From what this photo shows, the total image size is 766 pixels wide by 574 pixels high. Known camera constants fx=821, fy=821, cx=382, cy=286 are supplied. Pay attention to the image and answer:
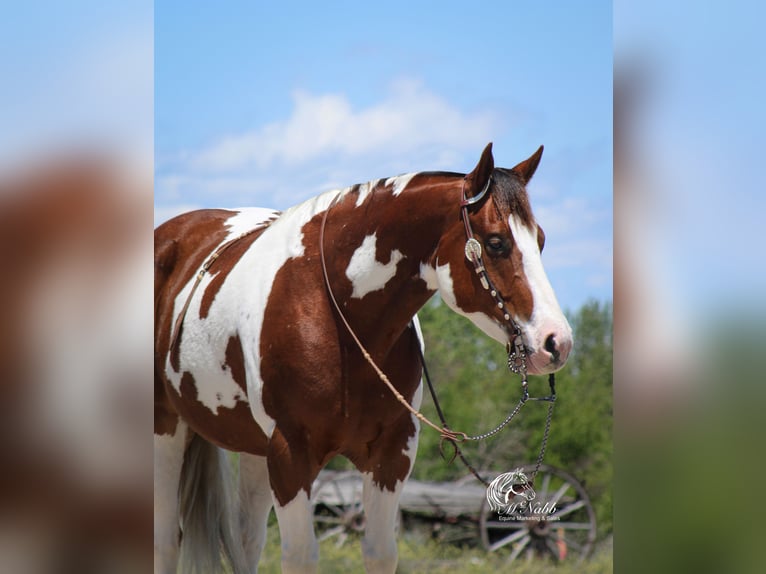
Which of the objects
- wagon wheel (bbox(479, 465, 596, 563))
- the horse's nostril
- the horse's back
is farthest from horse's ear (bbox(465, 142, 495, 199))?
wagon wheel (bbox(479, 465, 596, 563))

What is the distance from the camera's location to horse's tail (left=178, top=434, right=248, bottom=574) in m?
2.96

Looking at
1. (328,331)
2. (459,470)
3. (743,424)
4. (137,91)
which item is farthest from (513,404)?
(137,91)

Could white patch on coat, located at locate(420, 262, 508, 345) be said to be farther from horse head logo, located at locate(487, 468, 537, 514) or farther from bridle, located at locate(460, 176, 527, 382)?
horse head logo, located at locate(487, 468, 537, 514)

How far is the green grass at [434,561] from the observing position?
335cm

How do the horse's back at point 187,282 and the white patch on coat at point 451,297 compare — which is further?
the horse's back at point 187,282

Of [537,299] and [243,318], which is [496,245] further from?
[243,318]

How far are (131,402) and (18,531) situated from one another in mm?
234

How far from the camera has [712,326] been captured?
1299 millimetres

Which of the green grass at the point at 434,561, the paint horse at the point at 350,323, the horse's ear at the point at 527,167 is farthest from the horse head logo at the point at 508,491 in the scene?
the horse's ear at the point at 527,167

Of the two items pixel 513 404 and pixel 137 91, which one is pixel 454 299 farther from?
pixel 513 404

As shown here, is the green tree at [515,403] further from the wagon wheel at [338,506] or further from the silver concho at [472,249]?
the silver concho at [472,249]

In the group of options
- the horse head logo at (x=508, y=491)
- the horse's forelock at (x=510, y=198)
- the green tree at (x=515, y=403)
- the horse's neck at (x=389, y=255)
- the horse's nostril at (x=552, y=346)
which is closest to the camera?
the horse's nostril at (x=552, y=346)

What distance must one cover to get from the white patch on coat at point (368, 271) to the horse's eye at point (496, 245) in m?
0.30

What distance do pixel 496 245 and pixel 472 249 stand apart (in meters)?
0.06
